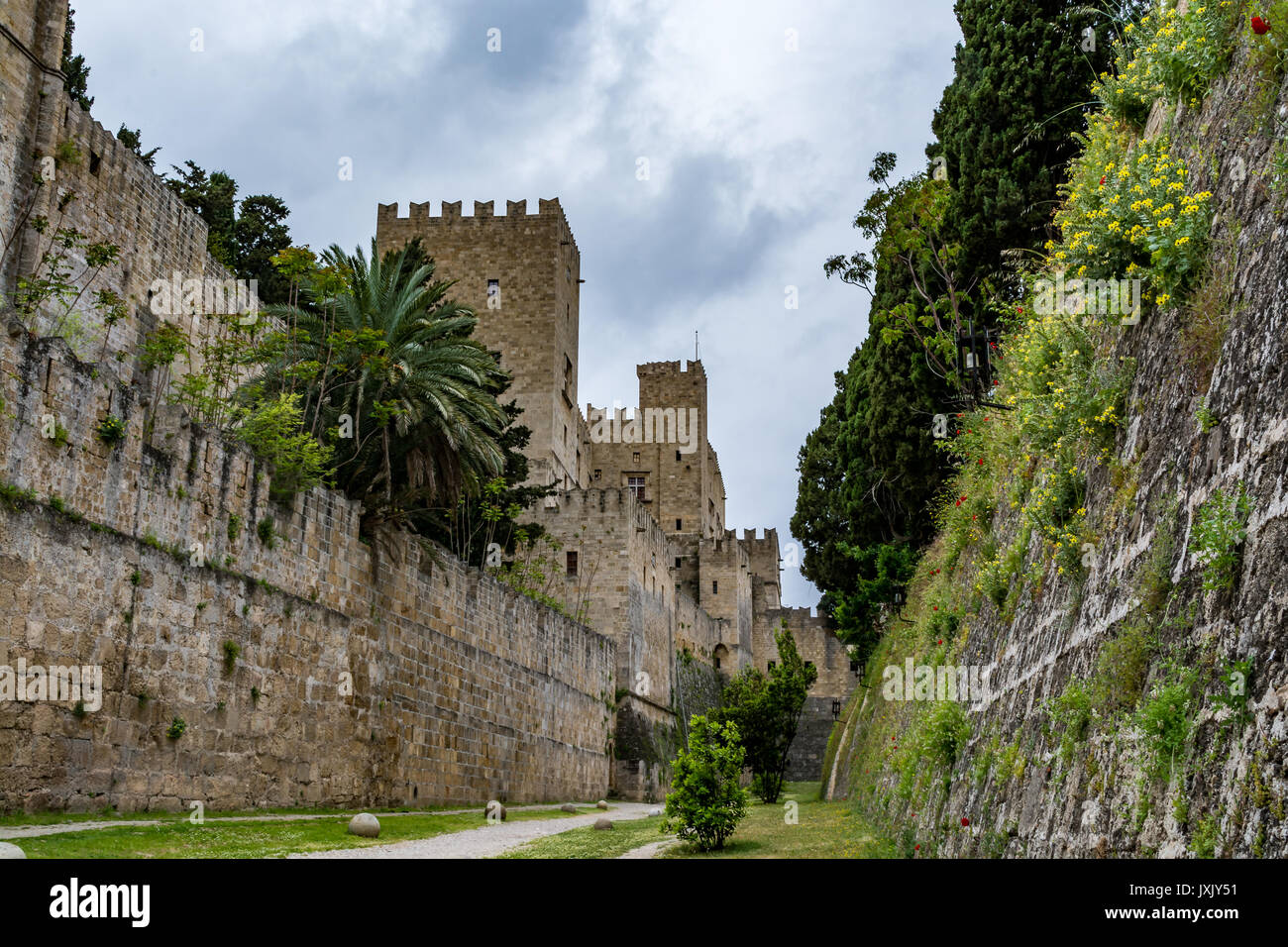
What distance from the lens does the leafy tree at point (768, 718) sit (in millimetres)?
22094

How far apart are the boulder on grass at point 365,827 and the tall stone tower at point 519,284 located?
29.5 meters

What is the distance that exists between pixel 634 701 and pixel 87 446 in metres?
21.4

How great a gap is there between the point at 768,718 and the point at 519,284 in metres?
24.5

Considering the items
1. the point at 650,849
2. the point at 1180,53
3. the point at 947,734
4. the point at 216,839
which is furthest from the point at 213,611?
the point at 1180,53

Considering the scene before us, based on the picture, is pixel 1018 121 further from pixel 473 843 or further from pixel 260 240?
pixel 260 240

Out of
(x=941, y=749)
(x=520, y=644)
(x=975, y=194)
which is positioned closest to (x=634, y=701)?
(x=520, y=644)

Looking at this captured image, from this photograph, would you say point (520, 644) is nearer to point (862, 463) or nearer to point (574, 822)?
point (574, 822)

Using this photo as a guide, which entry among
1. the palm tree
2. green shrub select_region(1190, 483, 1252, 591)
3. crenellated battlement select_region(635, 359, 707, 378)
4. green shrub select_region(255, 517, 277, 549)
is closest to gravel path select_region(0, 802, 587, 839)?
green shrub select_region(255, 517, 277, 549)

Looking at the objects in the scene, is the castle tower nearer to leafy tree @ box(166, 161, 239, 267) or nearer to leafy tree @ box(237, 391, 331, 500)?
leafy tree @ box(237, 391, 331, 500)

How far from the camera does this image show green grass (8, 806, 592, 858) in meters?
7.83

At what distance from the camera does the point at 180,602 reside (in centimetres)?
1176

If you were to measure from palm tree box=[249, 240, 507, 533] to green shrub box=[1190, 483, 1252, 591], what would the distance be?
48.3ft

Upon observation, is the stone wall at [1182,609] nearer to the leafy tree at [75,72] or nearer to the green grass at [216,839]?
the green grass at [216,839]

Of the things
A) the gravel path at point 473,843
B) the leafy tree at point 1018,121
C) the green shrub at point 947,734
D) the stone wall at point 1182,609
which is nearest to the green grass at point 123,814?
the gravel path at point 473,843
